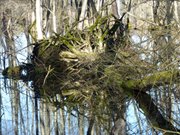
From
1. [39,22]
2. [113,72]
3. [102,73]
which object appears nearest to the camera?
[113,72]

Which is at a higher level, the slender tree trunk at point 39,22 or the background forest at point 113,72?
Result: the slender tree trunk at point 39,22

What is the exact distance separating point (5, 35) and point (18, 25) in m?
0.80

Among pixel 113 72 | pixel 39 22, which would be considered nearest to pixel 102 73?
pixel 113 72

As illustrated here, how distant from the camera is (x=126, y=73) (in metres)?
4.28

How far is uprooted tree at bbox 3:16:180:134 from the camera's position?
13.5 feet

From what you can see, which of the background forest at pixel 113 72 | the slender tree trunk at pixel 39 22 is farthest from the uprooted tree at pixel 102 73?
the slender tree trunk at pixel 39 22

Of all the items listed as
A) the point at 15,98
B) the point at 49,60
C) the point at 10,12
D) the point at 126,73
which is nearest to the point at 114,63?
the point at 126,73

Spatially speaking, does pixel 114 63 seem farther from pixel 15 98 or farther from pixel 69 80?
pixel 15 98

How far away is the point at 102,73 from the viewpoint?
15.1ft

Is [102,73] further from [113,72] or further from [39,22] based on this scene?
[39,22]

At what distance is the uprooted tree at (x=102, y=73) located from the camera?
4.11 m

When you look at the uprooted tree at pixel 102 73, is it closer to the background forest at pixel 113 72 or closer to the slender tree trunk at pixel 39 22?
the background forest at pixel 113 72

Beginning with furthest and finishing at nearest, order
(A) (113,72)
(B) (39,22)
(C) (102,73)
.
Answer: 1. (B) (39,22)
2. (C) (102,73)
3. (A) (113,72)

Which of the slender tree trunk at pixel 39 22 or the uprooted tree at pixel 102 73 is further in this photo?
the slender tree trunk at pixel 39 22
